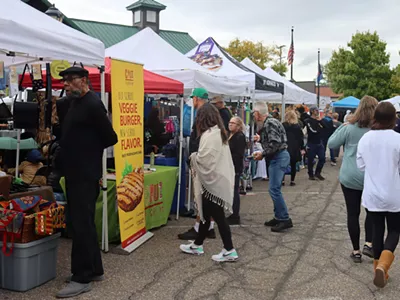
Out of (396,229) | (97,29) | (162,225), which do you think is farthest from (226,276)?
(97,29)

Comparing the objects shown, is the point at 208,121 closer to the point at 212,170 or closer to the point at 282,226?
the point at 212,170

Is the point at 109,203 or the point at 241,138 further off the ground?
the point at 241,138

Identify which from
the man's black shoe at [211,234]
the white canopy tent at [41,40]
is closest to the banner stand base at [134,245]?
the white canopy tent at [41,40]

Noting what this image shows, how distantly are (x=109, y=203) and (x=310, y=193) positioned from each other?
5.33 m

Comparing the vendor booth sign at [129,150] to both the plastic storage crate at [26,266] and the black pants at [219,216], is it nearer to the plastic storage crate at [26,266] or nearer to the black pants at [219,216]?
the black pants at [219,216]

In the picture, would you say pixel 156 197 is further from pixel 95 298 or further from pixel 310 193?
pixel 310 193

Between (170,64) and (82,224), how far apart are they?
4720mm

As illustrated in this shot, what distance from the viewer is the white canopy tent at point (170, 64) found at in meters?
7.29

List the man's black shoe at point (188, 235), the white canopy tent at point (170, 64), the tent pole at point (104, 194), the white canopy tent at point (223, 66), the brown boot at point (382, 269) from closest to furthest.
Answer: the brown boot at point (382, 269), the tent pole at point (104, 194), the man's black shoe at point (188, 235), the white canopy tent at point (170, 64), the white canopy tent at point (223, 66)

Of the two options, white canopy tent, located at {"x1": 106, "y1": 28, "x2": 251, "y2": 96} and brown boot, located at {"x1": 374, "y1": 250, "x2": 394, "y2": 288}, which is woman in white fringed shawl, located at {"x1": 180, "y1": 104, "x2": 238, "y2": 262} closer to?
brown boot, located at {"x1": 374, "y1": 250, "x2": 394, "y2": 288}

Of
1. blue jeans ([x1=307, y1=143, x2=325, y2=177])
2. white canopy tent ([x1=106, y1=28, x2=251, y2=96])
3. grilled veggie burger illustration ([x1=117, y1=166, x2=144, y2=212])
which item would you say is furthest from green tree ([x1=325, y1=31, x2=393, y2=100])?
grilled veggie burger illustration ([x1=117, y1=166, x2=144, y2=212])

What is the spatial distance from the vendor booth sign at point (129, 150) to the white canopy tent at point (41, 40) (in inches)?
8.2

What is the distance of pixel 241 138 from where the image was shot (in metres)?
6.20

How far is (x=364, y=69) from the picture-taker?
1553 inches
